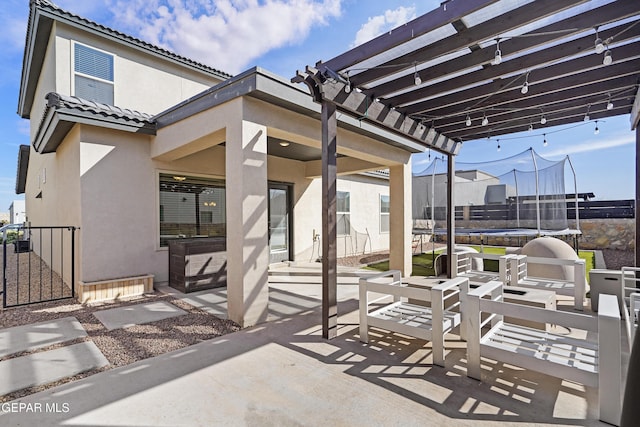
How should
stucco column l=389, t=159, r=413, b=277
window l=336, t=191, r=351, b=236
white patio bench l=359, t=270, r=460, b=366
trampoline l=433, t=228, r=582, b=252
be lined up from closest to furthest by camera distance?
white patio bench l=359, t=270, r=460, b=366 < stucco column l=389, t=159, r=413, b=277 < trampoline l=433, t=228, r=582, b=252 < window l=336, t=191, r=351, b=236

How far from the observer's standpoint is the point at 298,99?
455 cm

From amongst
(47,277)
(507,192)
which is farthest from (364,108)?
(507,192)

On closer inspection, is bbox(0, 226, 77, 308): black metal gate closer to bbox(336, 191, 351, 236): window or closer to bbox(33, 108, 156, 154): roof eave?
bbox(33, 108, 156, 154): roof eave

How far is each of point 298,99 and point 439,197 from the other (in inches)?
331

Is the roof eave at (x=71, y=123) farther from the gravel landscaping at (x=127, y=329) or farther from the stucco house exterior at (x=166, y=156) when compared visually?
the gravel landscaping at (x=127, y=329)

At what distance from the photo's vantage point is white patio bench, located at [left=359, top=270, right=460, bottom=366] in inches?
122

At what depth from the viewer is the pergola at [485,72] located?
110 inches

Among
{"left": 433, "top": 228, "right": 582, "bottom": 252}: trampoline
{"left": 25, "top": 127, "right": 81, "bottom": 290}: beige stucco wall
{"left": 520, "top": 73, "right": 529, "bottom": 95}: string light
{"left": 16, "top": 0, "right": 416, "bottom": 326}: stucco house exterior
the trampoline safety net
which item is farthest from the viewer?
the trampoline safety net

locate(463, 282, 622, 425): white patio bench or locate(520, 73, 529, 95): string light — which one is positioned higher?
locate(520, 73, 529, 95): string light

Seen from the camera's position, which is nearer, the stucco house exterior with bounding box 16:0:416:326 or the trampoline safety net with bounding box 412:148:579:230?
the stucco house exterior with bounding box 16:0:416:326

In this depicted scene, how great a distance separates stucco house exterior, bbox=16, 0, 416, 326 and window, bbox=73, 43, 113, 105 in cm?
2

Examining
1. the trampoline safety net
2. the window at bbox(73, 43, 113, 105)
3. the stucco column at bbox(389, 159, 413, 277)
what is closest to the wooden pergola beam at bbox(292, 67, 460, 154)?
the stucco column at bbox(389, 159, 413, 277)

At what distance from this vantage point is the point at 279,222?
8.95 metres

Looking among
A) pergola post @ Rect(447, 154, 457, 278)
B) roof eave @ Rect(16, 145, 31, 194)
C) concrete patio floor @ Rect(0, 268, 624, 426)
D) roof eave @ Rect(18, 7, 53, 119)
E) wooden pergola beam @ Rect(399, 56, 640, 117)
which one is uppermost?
roof eave @ Rect(18, 7, 53, 119)
